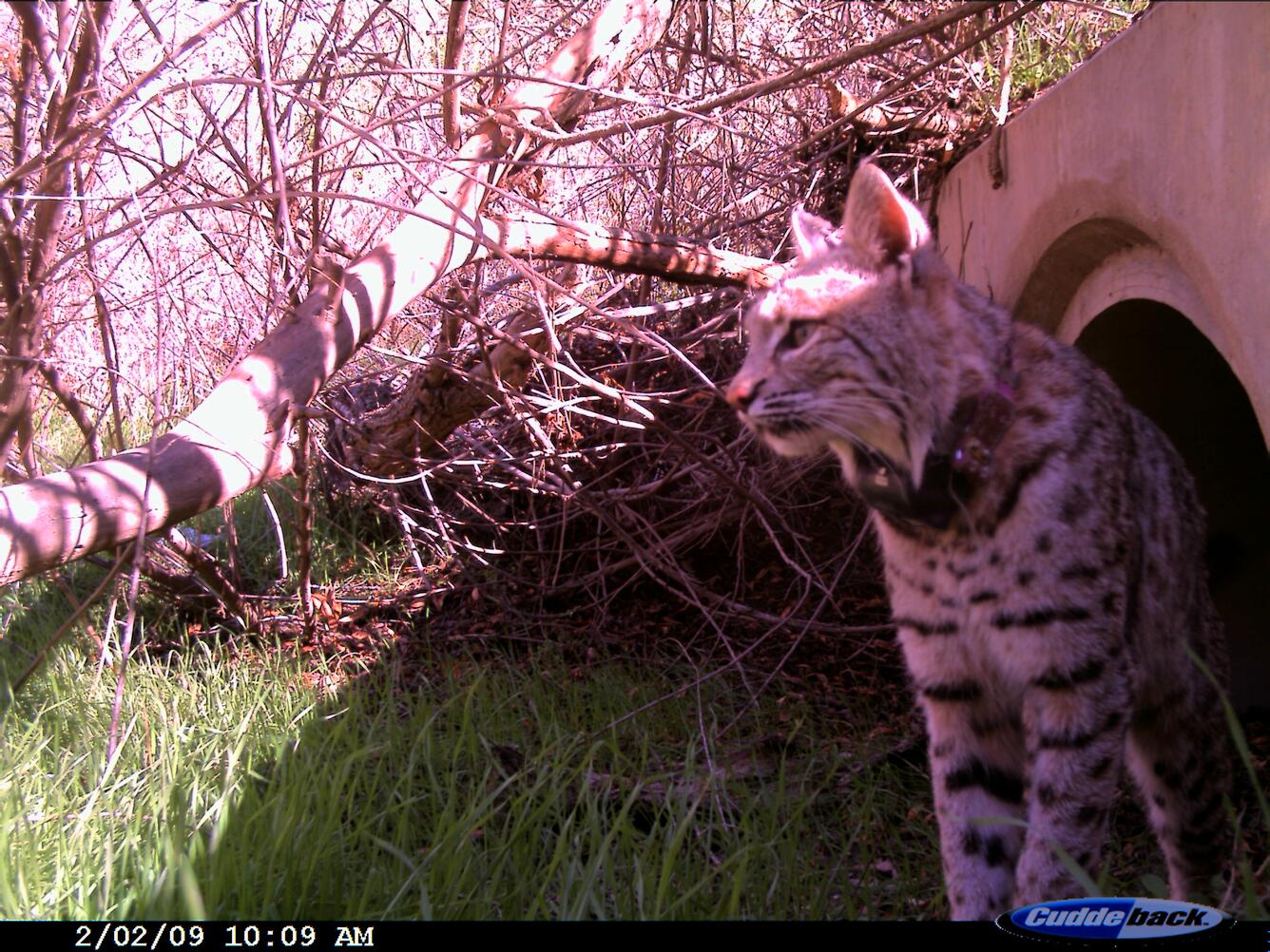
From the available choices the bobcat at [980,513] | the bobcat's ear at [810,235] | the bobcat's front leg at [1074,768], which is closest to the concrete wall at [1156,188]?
the bobcat at [980,513]

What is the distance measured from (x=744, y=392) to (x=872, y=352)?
0.32 meters

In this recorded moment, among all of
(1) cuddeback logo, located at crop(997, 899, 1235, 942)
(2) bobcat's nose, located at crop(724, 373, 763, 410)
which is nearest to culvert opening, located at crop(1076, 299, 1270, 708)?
(2) bobcat's nose, located at crop(724, 373, 763, 410)

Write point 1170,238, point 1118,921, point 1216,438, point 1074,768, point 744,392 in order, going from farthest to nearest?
point 1216,438
point 1170,238
point 744,392
point 1074,768
point 1118,921

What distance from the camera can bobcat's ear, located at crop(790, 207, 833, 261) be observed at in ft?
9.21

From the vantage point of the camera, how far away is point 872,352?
2.51 m

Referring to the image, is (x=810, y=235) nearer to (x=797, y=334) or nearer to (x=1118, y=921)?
(x=797, y=334)

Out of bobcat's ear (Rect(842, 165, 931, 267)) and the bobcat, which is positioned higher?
bobcat's ear (Rect(842, 165, 931, 267))

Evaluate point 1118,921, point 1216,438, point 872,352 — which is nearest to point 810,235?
point 872,352

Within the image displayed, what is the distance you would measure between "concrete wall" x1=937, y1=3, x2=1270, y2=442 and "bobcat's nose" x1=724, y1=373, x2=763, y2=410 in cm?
115

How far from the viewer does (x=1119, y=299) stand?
349 cm

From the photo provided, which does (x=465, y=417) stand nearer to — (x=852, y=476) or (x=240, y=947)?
(x=852, y=476)

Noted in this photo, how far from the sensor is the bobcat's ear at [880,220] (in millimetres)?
2410

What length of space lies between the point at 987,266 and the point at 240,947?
3803mm

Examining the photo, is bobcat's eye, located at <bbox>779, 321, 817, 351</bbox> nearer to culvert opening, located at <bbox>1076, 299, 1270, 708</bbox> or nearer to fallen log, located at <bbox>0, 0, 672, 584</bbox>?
fallen log, located at <bbox>0, 0, 672, 584</bbox>
